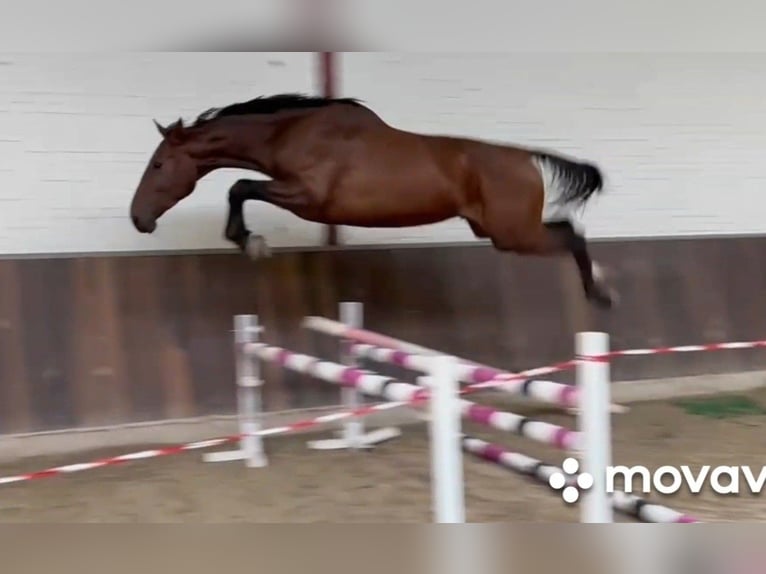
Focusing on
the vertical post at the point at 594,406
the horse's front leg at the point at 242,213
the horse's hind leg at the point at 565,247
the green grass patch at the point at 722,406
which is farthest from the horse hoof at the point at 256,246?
the green grass patch at the point at 722,406

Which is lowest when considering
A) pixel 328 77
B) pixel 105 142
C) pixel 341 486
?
pixel 341 486

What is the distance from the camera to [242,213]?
5.70 ft

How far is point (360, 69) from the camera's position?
1.87 metres

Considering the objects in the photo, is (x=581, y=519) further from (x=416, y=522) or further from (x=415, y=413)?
(x=415, y=413)

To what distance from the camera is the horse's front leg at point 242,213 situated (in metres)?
1.73

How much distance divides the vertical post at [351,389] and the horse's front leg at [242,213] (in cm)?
22

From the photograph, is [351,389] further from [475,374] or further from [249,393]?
[475,374]

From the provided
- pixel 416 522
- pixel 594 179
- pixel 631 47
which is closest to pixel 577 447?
pixel 416 522

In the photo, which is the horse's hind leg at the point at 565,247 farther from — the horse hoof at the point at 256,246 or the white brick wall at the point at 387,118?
the horse hoof at the point at 256,246

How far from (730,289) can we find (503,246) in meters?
0.63

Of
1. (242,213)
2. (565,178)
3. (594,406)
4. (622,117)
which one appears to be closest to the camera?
(594,406)

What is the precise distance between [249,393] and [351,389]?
0.21 m

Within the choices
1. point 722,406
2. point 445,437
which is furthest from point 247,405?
point 722,406

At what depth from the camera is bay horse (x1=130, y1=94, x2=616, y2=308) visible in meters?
Answer: 1.75
